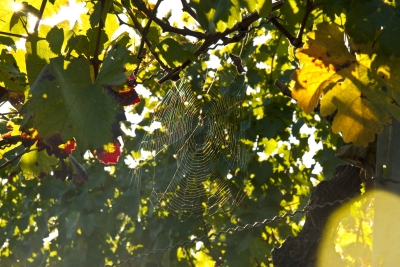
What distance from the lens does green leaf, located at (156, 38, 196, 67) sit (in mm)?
1745

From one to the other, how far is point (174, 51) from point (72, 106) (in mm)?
494

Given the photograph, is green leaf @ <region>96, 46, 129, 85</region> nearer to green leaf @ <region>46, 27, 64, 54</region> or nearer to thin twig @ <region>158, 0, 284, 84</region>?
green leaf @ <region>46, 27, 64, 54</region>

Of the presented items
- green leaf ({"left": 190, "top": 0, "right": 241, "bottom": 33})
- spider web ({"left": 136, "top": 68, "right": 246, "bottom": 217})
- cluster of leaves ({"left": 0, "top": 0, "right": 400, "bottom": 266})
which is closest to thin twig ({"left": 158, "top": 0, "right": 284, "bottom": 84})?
cluster of leaves ({"left": 0, "top": 0, "right": 400, "bottom": 266})

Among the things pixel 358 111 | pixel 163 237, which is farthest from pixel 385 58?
pixel 163 237

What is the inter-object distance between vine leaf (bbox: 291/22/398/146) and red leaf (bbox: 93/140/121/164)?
41cm

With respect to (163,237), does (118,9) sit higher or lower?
higher

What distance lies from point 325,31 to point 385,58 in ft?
0.46

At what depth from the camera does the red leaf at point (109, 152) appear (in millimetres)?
1358

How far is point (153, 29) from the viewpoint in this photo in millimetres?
1984

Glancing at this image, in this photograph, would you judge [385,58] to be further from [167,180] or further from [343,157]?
[167,180]

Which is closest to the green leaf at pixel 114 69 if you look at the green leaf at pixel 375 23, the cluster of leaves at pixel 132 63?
the cluster of leaves at pixel 132 63

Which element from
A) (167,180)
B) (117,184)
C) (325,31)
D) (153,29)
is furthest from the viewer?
(117,184)

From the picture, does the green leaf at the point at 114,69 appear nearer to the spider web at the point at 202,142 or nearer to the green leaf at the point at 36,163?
the green leaf at the point at 36,163

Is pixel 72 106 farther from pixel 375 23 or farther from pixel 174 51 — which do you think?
pixel 375 23
